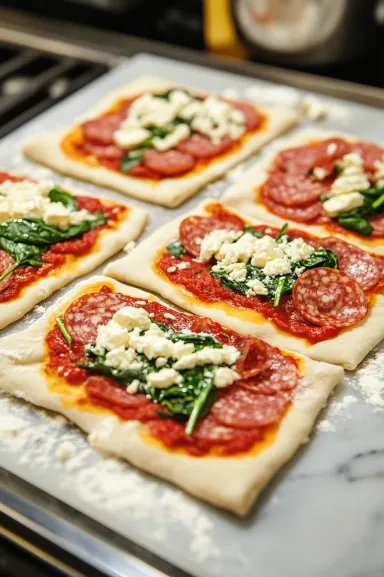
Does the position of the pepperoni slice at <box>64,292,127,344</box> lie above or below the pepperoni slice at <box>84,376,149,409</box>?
above

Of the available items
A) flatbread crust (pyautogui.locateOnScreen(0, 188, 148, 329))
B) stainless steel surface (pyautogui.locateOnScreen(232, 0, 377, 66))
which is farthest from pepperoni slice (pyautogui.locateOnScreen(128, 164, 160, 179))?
stainless steel surface (pyautogui.locateOnScreen(232, 0, 377, 66))

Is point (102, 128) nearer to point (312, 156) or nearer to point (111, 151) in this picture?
point (111, 151)

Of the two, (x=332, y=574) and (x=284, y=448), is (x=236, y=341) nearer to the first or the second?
(x=284, y=448)

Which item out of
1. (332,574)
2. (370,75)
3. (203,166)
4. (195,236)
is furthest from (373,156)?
(332,574)

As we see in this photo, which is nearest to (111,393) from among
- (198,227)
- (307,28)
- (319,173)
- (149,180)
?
(198,227)

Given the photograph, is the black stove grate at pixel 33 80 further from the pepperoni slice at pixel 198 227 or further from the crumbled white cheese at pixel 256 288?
the crumbled white cheese at pixel 256 288

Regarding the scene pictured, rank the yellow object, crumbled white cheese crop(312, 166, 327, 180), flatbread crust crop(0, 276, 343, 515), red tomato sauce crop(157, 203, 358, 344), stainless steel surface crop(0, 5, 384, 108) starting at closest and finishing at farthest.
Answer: flatbread crust crop(0, 276, 343, 515) < red tomato sauce crop(157, 203, 358, 344) < crumbled white cheese crop(312, 166, 327, 180) < stainless steel surface crop(0, 5, 384, 108) < the yellow object

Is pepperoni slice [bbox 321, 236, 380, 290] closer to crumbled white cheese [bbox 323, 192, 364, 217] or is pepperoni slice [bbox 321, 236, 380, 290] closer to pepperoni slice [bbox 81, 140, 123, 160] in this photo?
crumbled white cheese [bbox 323, 192, 364, 217]
